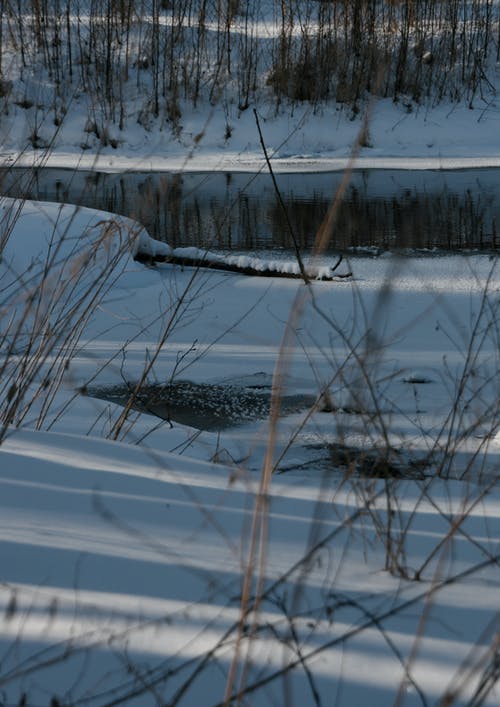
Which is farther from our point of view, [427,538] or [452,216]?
[452,216]

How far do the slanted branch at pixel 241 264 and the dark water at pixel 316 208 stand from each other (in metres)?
0.20

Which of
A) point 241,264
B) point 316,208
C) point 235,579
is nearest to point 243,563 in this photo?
point 235,579

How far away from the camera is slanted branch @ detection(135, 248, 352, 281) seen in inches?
197

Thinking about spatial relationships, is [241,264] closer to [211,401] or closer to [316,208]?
[211,401]

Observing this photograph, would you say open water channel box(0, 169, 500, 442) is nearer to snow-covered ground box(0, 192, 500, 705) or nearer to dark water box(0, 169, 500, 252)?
dark water box(0, 169, 500, 252)

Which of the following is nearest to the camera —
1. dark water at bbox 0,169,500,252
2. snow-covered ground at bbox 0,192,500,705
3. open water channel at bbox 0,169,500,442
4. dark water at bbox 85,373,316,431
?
snow-covered ground at bbox 0,192,500,705

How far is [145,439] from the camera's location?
264 centimetres

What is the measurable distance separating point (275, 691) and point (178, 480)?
0.76 metres

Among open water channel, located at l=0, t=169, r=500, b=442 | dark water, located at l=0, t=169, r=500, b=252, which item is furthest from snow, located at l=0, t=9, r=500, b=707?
dark water, located at l=0, t=169, r=500, b=252

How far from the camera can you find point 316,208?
303 inches

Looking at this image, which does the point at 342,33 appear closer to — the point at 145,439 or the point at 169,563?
the point at 145,439

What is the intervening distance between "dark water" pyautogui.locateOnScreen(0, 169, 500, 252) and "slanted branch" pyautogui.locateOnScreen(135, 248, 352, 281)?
0.20 m

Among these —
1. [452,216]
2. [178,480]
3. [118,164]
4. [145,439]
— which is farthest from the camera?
[118,164]

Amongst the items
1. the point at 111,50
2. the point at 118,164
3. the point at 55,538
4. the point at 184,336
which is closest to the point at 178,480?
the point at 55,538
